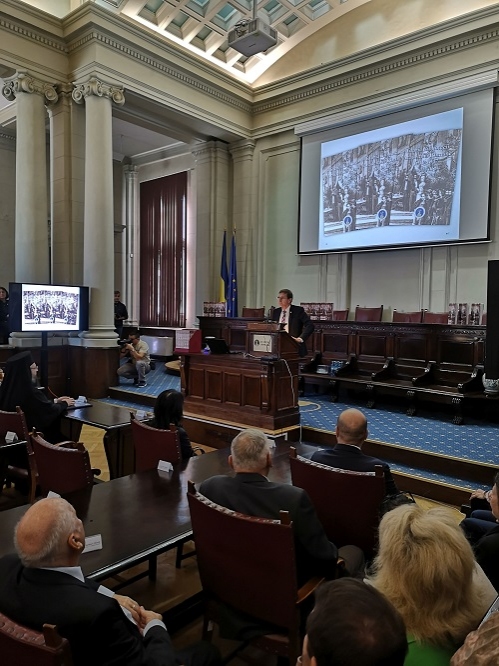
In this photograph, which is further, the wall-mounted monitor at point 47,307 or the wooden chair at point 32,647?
the wall-mounted monitor at point 47,307

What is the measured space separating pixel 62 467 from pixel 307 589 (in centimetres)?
163

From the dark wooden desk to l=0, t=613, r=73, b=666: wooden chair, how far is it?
258 centimetres

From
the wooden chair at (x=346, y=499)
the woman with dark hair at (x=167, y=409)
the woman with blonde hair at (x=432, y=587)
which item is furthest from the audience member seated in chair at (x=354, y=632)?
the woman with dark hair at (x=167, y=409)

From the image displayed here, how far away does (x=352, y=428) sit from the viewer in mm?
2467

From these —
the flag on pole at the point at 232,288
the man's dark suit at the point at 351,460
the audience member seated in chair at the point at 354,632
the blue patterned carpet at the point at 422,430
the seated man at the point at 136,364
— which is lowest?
the blue patterned carpet at the point at 422,430

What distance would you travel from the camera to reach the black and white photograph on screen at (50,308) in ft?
22.1

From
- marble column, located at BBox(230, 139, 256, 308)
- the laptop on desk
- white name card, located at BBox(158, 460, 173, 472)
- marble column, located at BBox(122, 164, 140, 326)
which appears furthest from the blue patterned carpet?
marble column, located at BBox(122, 164, 140, 326)

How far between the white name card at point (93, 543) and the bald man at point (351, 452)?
3.77 ft

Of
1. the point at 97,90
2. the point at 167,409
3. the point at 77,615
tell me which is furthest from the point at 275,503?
the point at 97,90

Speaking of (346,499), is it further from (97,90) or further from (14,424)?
(97,90)

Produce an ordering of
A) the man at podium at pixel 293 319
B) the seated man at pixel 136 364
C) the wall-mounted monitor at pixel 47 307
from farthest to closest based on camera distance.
A: 1. the seated man at pixel 136 364
2. the wall-mounted monitor at pixel 47 307
3. the man at podium at pixel 293 319

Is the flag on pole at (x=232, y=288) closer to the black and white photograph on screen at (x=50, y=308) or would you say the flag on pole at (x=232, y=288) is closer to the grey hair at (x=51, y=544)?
the black and white photograph on screen at (x=50, y=308)

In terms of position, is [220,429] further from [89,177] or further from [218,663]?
[89,177]

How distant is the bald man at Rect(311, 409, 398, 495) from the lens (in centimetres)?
239
